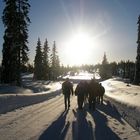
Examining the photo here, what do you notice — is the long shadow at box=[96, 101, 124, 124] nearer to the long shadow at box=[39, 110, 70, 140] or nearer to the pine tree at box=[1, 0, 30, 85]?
the long shadow at box=[39, 110, 70, 140]

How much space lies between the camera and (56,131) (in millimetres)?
11266

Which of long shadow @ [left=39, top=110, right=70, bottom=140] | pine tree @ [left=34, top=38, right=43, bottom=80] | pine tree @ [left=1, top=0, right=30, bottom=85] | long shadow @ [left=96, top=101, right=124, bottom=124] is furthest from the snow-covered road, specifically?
pine tree @ [left=34, top=38, right=43, bottom=80]

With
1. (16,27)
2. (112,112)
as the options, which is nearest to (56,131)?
(112,112)

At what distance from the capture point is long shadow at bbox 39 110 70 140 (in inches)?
399

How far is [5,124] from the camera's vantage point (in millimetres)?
12430

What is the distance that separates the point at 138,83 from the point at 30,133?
5086 cm

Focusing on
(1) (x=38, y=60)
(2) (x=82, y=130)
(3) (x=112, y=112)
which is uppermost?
(1) (x=38, y=60)

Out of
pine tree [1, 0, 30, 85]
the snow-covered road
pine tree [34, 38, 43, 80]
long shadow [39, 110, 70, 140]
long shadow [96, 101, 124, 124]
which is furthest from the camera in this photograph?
pine tree [34, 38, 43, 80]

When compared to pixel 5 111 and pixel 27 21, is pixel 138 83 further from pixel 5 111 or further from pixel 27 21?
pixel 5 111

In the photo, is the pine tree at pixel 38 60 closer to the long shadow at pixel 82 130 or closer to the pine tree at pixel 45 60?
the pine tree at pixel 45 60

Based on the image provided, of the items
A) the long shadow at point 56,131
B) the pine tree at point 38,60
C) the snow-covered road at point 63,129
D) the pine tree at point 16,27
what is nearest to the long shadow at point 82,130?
the snow-covered road at point 63,129

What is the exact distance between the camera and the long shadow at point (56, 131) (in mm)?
10141

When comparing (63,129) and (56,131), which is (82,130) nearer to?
(63,129)

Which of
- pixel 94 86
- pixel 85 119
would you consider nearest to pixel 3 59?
pixel 94 86
